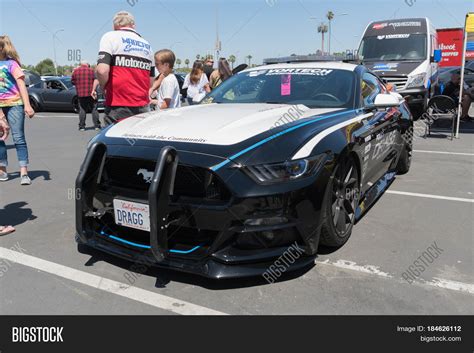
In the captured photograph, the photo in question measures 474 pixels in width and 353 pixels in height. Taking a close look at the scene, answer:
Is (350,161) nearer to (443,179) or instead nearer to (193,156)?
(193,156)

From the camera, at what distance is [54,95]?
15727 mm

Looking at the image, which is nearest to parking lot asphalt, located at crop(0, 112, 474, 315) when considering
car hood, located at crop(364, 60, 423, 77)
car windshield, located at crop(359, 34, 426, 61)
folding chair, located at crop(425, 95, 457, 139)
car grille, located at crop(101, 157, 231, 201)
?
car grille, located at crop(101, 157, 231, 201)

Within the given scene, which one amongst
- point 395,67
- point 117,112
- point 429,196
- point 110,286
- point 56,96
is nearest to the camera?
point 110,286

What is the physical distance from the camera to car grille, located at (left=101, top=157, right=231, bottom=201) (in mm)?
2572

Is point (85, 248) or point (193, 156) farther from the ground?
point (193, 156)

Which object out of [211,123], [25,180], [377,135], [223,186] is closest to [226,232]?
[223,186]

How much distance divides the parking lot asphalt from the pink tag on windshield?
57.4 inches

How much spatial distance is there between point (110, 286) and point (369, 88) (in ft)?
10.4

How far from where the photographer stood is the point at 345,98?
3.83m

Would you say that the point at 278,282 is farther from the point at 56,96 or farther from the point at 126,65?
the point at 56,96

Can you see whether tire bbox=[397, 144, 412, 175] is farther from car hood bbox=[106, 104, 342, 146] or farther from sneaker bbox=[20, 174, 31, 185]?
sneaker bbox=[20, 174, 31, 185]
